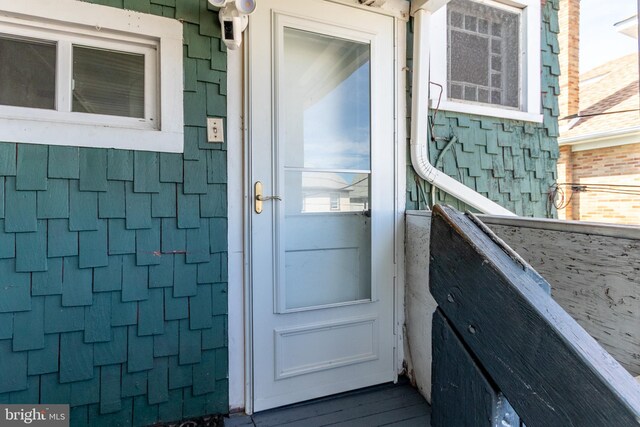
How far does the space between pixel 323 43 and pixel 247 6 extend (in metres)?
0.65

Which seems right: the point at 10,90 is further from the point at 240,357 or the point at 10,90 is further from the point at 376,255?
the point at 376,255

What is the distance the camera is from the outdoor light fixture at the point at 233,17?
1.57m

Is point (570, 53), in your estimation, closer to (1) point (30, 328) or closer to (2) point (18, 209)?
(2) point (18, 209)

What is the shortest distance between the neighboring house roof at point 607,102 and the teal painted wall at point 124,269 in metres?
→ 7.08

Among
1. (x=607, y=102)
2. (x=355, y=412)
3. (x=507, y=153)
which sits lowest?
(x=355, y=412)

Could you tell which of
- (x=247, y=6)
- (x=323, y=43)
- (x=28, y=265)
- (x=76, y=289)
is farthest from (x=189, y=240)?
(x=323, y=43)

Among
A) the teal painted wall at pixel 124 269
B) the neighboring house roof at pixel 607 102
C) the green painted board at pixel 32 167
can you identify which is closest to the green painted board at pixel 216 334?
the teal painted wall at pixel 124 269

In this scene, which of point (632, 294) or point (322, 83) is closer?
point (632, 294)

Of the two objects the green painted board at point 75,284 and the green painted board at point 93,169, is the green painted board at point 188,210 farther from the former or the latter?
the green painted board at point 75,284

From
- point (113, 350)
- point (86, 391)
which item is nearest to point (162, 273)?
point (113, 350)

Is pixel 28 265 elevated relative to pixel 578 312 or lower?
elevated

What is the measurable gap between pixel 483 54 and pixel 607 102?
21.7ft

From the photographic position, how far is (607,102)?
718 centimetres

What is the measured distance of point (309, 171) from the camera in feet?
6.75
